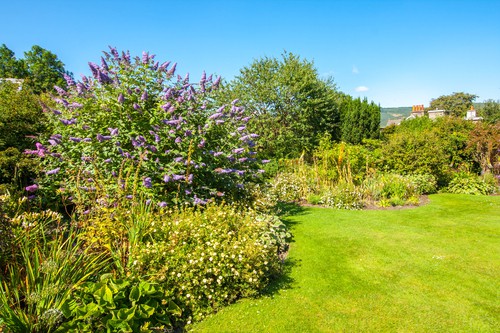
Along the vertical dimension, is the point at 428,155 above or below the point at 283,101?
below

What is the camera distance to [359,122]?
21203 millimetres

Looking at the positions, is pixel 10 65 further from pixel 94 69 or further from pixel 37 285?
pixel 37 285

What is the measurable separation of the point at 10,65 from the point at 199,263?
44.7 metres

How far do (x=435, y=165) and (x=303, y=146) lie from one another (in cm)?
787

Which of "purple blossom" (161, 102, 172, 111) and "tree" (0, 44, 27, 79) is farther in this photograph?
"tree" (0, 44, 27, 79)

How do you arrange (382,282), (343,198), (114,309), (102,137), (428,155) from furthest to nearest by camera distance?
1. (428,155)
2. (343,198)
3. (102,137)
4. (382,282)
5. (114,309)

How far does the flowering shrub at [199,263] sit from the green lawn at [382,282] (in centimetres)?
23

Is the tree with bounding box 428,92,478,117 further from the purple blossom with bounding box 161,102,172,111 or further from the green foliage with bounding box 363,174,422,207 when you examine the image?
the purple blossom with bounding box 161,102,172,111

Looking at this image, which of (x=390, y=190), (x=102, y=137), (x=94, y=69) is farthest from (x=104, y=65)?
(x=390, y=190)

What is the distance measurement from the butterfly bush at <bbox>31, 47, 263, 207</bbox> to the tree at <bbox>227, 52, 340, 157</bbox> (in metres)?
11.6

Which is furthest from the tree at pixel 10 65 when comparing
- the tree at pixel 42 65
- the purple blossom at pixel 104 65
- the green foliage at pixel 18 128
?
the purple blossom at pixel 104 65

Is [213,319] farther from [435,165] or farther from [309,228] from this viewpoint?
[435,165]

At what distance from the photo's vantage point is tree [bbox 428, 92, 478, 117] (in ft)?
179

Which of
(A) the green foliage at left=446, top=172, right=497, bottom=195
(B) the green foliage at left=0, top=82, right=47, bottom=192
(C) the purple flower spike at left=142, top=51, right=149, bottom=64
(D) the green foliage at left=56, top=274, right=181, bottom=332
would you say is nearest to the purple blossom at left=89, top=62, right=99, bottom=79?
(C) the purple flower spike at left=142, top=51, right=149, bottom=64
